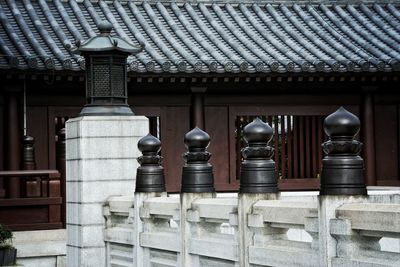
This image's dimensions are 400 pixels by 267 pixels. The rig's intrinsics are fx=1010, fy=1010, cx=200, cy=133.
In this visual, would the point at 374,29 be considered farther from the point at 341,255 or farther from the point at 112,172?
the point at 341,255

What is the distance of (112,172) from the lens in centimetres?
1294

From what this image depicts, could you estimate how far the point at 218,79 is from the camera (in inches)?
840

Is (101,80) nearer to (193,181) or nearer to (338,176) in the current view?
(193,181)

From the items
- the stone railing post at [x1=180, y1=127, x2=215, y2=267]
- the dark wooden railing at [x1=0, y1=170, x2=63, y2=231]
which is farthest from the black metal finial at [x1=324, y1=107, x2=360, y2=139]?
the dark wooden railing at [x1=0, y1=170, x2=63, y2=231]

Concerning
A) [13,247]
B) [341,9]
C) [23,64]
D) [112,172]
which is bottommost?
[13,247]

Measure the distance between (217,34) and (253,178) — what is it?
15.3m

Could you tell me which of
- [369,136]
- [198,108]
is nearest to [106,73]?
[198,108]

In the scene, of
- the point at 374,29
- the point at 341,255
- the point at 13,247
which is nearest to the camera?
the point at 341,255

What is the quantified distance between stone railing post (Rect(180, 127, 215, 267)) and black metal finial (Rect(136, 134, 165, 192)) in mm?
1242

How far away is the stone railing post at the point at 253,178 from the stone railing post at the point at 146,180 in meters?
2.77

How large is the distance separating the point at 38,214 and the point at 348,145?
9.01 m

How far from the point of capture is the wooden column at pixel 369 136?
2225 centimetres

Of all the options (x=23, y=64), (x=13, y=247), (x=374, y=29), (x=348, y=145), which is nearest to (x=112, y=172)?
(x=13, y=247)

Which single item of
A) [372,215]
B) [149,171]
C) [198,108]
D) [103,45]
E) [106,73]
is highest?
[103,45]
